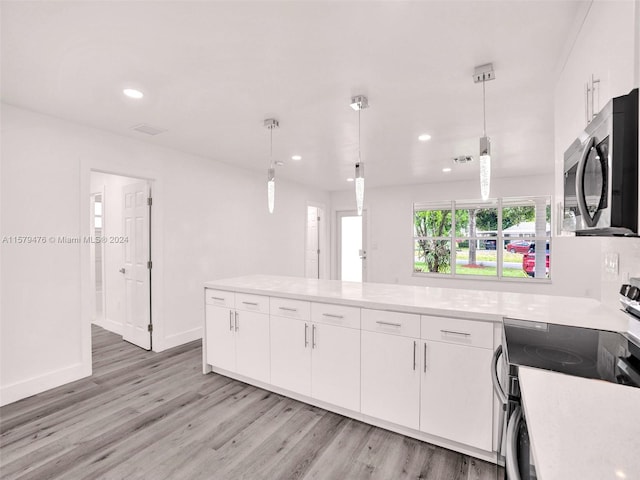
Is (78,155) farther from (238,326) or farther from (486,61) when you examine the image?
(486,61)

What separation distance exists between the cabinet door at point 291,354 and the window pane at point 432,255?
440 cm

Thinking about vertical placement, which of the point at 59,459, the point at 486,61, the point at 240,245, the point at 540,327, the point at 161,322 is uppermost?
the point at 486,61

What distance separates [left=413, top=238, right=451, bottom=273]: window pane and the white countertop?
5.47m

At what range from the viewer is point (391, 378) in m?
2.04

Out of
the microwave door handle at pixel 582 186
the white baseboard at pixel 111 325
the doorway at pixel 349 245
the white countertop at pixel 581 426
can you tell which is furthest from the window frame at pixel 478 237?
the white countertop at pixel 581 426

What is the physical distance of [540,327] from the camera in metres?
1.55

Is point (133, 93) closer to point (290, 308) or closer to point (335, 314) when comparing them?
point (290, 308)

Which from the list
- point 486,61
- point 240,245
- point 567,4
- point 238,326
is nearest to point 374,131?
point 486,61

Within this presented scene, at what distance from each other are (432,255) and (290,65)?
516 centimetres

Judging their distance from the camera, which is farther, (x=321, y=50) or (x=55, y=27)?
(x=321, y=50)

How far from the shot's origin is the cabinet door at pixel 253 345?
8.52ft

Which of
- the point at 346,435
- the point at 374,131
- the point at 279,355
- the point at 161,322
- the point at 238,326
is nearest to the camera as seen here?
the point at 346,435

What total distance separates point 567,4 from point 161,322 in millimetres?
4202

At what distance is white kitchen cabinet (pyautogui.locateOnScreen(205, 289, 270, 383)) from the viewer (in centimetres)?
261
